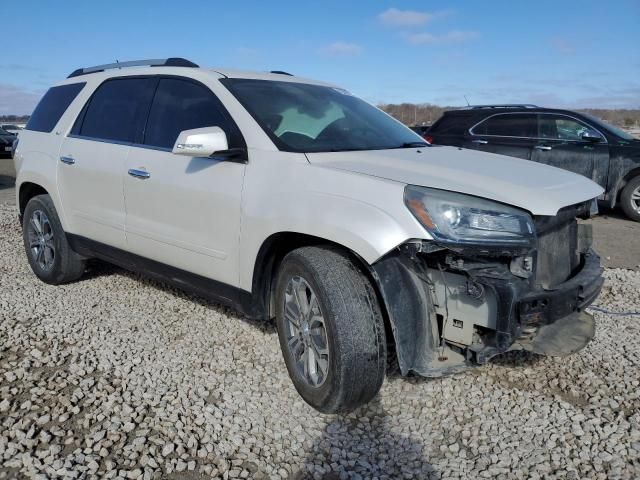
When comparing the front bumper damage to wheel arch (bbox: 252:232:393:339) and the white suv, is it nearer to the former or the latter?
the white suv

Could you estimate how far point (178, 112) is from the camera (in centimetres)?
366

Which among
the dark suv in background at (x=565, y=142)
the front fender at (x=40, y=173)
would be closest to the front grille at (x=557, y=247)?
the front fender at (x=40, y=173)

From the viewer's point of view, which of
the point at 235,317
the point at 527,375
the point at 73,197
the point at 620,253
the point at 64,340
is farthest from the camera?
the point at 620,253

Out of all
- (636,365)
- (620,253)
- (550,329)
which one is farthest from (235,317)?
(620,253)

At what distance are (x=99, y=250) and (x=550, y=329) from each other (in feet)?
11.0

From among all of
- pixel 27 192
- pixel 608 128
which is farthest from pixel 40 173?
pixel 608 128

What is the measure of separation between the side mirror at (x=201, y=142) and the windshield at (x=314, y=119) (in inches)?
11.9

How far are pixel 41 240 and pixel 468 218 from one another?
4.07m

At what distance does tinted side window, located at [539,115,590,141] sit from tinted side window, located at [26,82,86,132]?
694cm

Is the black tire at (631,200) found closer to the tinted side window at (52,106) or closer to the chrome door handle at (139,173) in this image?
the chrome door handle at (139,173)

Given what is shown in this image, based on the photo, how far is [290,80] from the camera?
3.92 meters

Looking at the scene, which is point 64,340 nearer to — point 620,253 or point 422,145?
point 422,145

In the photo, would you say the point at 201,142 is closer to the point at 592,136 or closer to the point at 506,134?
the point at 506,134

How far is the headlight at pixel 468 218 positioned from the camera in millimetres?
2410
